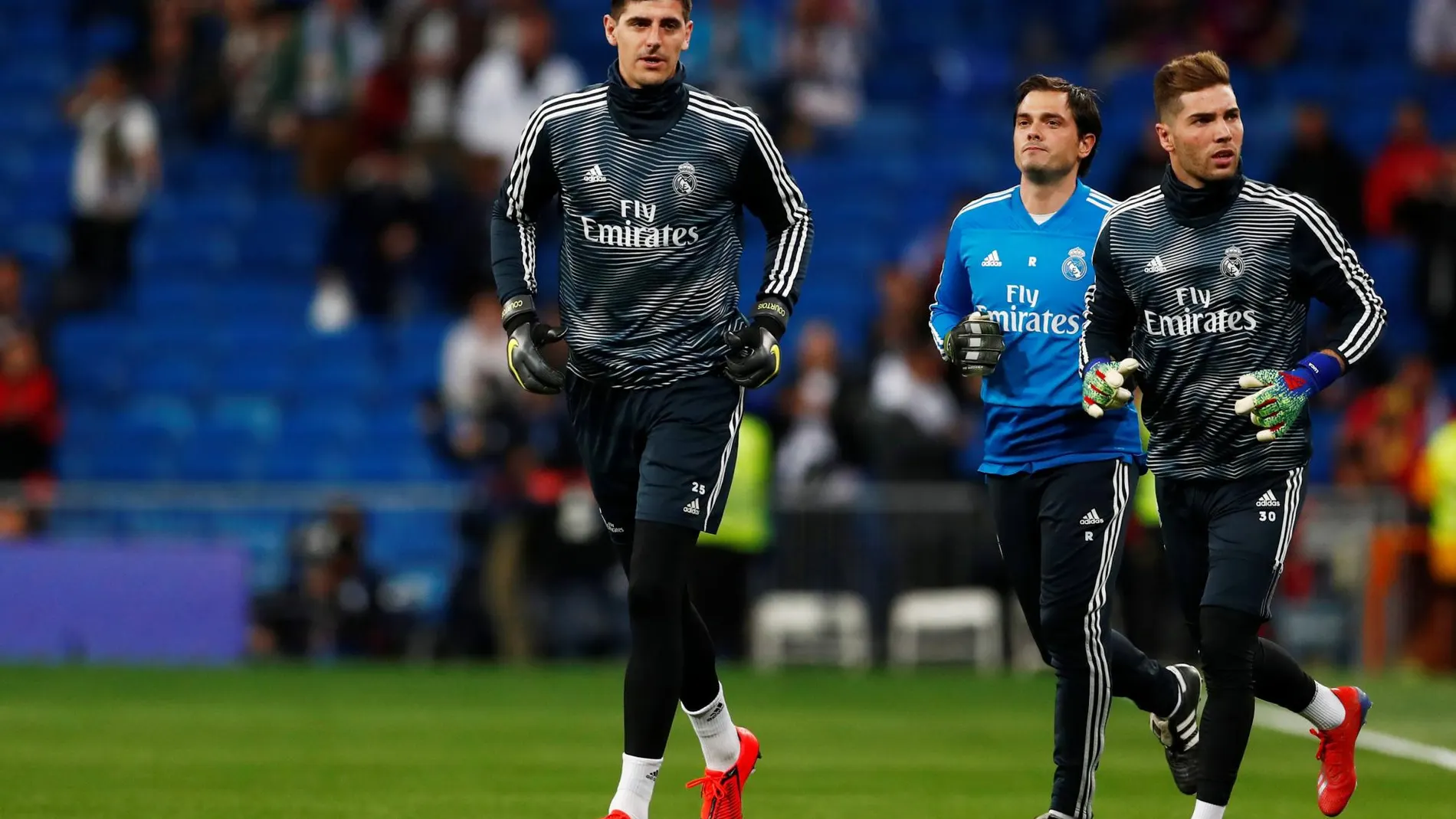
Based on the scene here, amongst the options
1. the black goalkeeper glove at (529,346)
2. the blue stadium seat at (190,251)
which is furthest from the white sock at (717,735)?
the blue stadium seat at (190,251)

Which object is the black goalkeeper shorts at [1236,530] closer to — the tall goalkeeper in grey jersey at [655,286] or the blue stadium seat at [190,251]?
the tall goalkeeper in grey jersey at [655,286]

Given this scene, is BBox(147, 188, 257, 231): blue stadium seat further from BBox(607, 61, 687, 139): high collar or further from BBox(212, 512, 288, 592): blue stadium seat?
BBox(607, 61, 687, 139): high collar

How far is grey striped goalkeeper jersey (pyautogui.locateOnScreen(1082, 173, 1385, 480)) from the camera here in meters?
7.62

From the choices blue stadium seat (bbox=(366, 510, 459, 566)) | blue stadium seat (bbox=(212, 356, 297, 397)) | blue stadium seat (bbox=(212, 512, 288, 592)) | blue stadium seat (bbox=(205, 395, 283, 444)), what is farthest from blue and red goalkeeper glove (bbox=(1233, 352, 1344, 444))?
Result: blue stadium seat (bbox=(212, 356, 297, 397))

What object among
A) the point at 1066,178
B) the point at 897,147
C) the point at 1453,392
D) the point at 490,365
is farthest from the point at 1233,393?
the point at 897,147

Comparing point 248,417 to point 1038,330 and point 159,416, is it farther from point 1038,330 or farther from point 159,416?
point 1038,330

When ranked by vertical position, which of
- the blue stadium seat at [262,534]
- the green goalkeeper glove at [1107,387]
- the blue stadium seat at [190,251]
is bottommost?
the blue stadium seat at [262,534]

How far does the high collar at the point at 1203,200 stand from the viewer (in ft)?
25.2

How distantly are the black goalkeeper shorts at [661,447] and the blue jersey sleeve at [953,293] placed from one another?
0.87 m

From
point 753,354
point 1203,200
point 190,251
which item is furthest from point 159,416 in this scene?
point 1203,200

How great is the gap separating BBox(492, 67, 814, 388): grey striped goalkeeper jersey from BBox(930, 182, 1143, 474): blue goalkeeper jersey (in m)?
0.73

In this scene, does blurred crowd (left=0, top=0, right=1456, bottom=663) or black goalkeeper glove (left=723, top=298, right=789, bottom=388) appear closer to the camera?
black goalkeeper glove (left=723, top=298, right=789, bottom=388)

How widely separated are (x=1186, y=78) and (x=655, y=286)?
6.12ft

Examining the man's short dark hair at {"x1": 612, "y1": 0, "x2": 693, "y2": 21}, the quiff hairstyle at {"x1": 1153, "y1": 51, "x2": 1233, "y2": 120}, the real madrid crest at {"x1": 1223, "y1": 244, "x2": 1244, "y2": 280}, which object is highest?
the man's short dark hair at {"x1": 612, "y1": 0, "x2": 693, "y2": 21}
